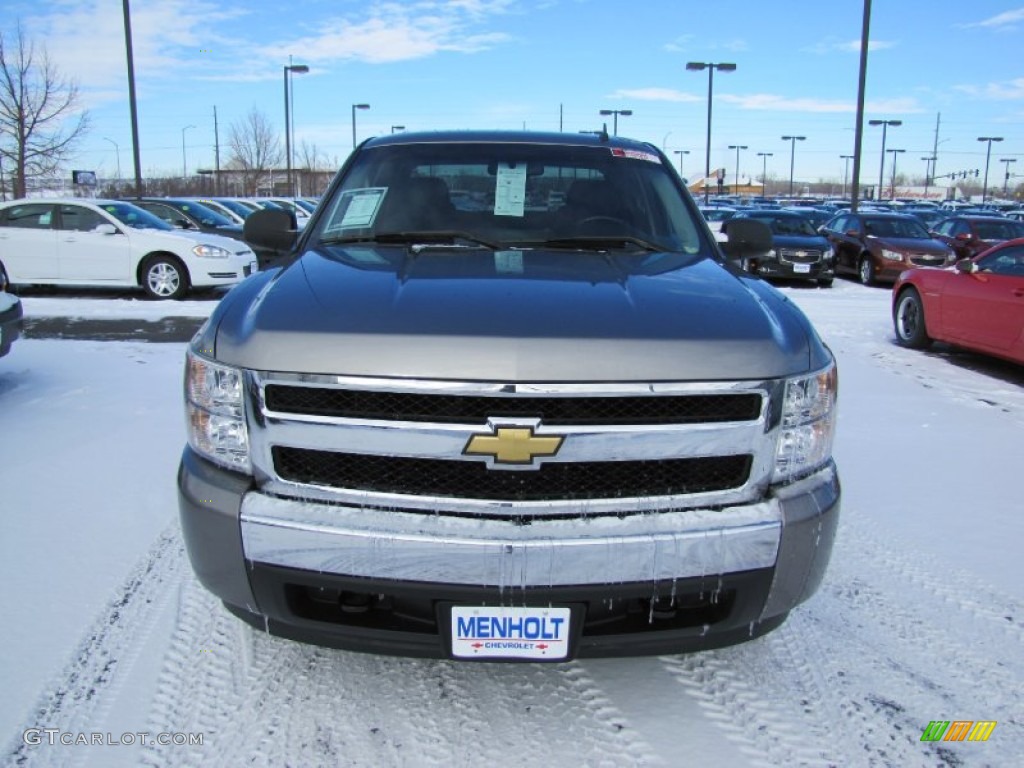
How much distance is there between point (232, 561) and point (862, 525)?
3.06 m

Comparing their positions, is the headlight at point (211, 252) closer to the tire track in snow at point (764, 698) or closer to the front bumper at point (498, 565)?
the front bumper at point (498, 565)

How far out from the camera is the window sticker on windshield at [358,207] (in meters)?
3.40

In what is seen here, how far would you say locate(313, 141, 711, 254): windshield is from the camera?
3.31 metres

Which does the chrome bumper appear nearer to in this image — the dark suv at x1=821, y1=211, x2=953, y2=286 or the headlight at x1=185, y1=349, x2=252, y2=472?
the headlight at x1=185, y1=349, x2=252, y2=472

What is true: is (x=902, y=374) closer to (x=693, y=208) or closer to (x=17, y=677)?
(x=693, y=208)

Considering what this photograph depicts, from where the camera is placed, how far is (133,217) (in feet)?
41.8

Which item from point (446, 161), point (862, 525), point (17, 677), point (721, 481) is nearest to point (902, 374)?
point (862, 525)

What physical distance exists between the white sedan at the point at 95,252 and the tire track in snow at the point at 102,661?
9.70 m

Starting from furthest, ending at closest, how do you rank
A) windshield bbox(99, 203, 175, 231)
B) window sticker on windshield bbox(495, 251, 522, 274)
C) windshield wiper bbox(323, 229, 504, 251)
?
1. windshield bbox(99, 203, 175, 231)
2. windshield wiper bbox(323, 229, 504, 251)
3. window sticker on windshield bbox(495, 251, 522, 274)

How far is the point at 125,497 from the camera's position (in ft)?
13.5

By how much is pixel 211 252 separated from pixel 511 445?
1147 centimetres

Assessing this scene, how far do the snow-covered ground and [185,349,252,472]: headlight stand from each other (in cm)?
83

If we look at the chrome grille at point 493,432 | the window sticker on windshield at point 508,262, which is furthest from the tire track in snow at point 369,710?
the window sticker on windshield at point 508,262

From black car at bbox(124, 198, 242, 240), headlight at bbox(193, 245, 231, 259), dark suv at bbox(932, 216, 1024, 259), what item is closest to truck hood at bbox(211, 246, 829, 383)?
headlight at bbox(193, 245, 231, 259)
